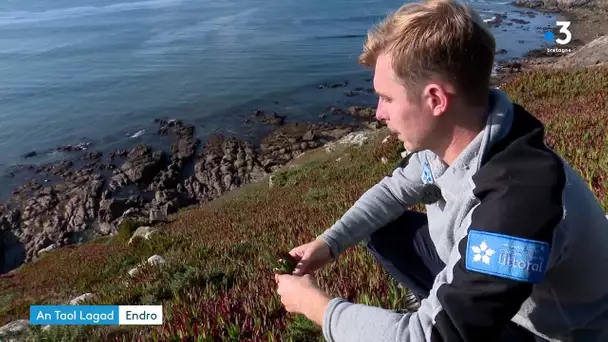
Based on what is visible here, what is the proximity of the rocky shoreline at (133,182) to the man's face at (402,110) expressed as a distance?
21784mm

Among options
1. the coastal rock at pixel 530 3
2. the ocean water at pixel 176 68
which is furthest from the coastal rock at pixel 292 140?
the coastal rock at pixel 530 3

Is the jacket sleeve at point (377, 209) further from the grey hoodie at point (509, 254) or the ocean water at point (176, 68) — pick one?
the ocean water at point (176, 68)

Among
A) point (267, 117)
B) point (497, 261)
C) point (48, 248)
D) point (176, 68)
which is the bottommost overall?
point (48, 248)

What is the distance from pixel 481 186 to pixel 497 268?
0.35 metres

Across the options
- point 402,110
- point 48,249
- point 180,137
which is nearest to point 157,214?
point 48,249

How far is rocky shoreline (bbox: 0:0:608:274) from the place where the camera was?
2517cm

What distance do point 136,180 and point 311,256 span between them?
26514 millimetres

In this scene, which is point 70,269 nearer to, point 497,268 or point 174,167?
point 174,167

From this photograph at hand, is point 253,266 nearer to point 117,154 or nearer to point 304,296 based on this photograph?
point 304,296

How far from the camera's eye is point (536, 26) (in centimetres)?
5606

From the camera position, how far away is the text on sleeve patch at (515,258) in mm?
1972

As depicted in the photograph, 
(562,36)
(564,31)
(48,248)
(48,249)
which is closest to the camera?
(48,249)

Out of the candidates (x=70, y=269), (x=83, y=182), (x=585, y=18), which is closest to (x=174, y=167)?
(x=83, y=182)

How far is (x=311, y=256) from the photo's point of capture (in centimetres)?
324
